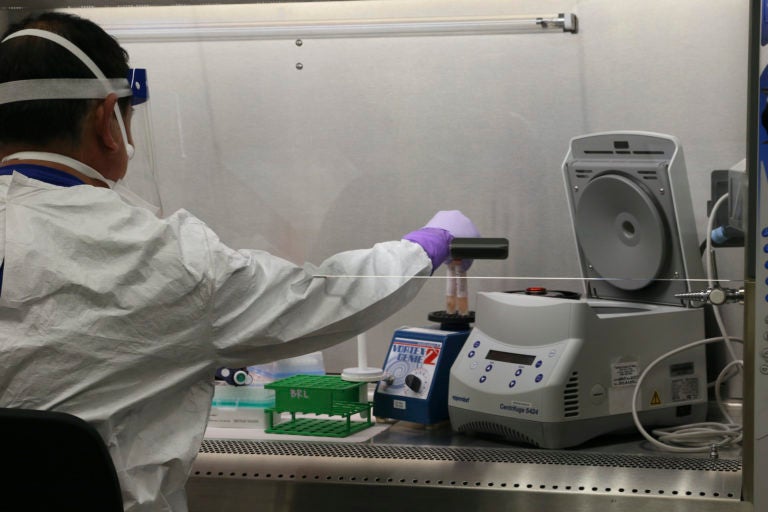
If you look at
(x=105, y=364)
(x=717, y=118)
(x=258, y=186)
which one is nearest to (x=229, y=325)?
(x=105, y=364)

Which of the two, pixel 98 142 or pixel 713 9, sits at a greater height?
pixel 713 9

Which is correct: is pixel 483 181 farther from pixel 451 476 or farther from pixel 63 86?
pixel 63 86

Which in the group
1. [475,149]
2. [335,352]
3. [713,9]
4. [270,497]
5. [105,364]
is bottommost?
[270,497]

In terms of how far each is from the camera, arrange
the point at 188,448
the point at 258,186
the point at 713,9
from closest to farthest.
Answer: the point at 188,448
the point at 713,9
the point at 258,186

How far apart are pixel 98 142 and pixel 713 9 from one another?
1021mm

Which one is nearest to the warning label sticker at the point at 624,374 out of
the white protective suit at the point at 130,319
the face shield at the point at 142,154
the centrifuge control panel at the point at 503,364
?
the centrifuge control panel at the point at 503,364

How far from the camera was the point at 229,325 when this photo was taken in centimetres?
129

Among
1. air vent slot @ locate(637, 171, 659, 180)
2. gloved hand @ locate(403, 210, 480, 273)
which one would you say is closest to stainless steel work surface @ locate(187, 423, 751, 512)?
gloved hand @ locate(403, 210, 480, 273)

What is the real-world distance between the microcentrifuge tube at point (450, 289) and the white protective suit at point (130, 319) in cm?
37

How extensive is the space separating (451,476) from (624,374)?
385 mm

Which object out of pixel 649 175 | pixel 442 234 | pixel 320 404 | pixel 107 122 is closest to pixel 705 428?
pixel 649 175

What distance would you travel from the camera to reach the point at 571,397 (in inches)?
63.4

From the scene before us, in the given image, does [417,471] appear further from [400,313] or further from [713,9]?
[713,9]

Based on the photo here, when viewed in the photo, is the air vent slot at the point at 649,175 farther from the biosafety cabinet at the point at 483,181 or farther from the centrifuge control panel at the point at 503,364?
the centrifuge control panel at the point at 503,364
